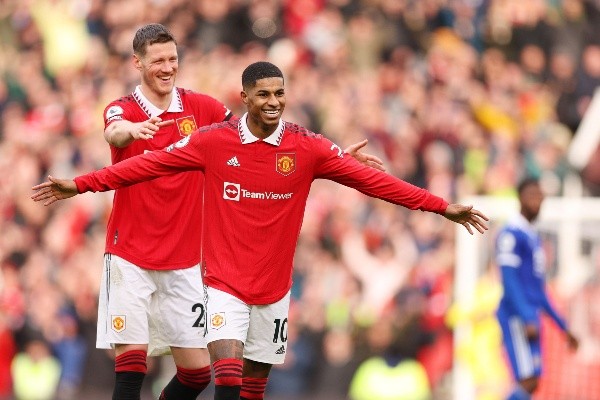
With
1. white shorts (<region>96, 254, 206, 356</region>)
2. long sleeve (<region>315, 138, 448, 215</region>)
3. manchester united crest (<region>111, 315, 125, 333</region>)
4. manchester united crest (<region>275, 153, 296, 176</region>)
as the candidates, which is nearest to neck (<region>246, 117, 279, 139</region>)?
manchester united crest (<region>275, 153, 296, 176</region>)

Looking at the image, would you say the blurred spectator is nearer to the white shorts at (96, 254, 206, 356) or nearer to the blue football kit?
the blue football kit

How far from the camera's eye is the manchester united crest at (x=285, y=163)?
31.4ft

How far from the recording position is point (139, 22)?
21156 mm

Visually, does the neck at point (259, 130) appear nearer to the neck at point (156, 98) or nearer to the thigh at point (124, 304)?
the neck at point (156, 98)

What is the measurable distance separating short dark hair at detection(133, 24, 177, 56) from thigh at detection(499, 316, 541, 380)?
4826 millimetres

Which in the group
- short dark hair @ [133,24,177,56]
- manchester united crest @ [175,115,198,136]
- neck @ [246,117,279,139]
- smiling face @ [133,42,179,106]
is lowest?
neck @ [246,117,279,139]

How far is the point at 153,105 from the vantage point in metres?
10.1

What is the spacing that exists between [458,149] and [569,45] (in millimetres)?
2139

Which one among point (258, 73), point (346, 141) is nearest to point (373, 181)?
point (258, 73)

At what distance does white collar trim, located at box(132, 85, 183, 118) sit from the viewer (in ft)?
33.1

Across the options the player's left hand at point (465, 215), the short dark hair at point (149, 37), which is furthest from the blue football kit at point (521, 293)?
the short dark hair at point (149, 37)

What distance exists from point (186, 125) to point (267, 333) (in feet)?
4.70

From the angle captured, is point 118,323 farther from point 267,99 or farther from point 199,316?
point 267,99

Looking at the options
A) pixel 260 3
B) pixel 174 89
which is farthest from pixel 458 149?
pixel 174 89
